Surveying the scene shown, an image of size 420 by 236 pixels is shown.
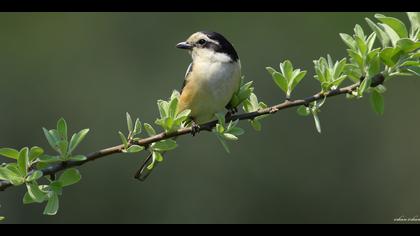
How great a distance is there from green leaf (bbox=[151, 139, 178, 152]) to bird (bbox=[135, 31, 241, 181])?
1.20 m

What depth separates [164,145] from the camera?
2.96 metres

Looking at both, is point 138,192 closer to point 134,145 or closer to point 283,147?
point 283,147

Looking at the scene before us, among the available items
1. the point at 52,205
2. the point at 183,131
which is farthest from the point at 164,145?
the point at 52,205

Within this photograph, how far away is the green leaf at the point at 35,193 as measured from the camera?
108 inches

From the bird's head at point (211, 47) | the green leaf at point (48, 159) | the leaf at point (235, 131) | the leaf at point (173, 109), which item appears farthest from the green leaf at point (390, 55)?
the bird's head at point (211, 47)

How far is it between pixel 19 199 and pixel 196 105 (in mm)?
7122

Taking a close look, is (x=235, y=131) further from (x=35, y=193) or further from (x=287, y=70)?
(x=35, y=193)

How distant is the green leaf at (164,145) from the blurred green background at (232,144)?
7.62m

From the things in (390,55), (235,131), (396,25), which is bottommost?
→ (235,131)

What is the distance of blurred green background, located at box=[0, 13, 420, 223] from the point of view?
11.3 m

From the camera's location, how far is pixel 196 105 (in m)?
4.46

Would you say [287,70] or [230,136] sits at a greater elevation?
[287,70]

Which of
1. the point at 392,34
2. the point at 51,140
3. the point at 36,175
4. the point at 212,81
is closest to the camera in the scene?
the point at 36,175

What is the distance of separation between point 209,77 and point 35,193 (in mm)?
1920
